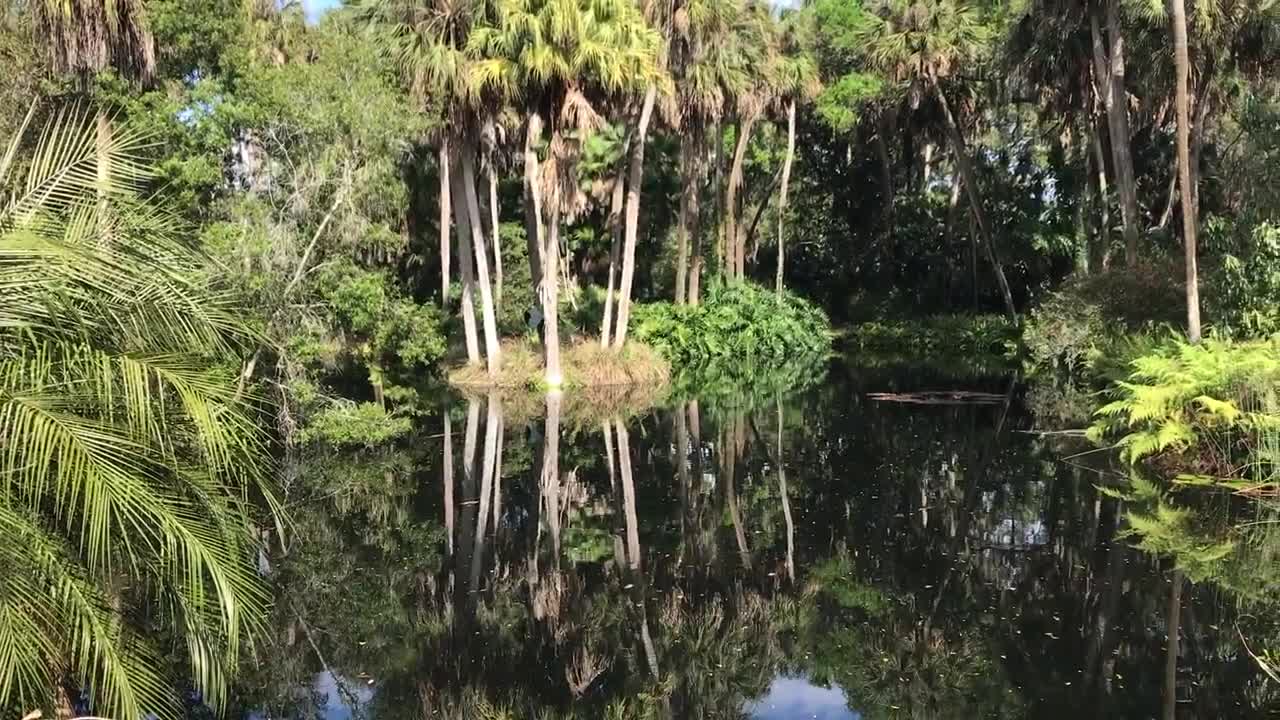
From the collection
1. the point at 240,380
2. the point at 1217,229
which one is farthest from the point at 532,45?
the point at 240,380

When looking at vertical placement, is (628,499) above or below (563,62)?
below

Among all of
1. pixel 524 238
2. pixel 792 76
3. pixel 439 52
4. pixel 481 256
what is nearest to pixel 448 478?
pixel 439 52

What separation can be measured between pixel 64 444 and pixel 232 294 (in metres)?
2.06

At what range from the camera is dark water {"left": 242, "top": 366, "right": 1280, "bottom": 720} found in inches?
274

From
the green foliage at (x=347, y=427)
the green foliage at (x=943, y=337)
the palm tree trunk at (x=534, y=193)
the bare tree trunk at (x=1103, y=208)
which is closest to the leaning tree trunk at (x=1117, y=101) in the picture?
the bare tree trunk at (x=1103, y=208)

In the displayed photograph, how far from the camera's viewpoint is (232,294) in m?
6.43

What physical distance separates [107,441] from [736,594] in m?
5.81

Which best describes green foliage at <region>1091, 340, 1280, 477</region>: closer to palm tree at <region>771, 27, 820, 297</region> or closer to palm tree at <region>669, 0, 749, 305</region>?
palm tree at <region>669, 0, 749, 305</region>

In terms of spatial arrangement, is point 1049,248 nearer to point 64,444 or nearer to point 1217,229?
point 1217,229

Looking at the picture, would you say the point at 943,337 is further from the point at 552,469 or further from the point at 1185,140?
the point at 552,469

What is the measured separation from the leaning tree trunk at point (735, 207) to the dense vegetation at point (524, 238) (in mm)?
320

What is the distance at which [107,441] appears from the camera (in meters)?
4.71

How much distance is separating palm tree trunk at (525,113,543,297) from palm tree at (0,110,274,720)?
57.1 ft

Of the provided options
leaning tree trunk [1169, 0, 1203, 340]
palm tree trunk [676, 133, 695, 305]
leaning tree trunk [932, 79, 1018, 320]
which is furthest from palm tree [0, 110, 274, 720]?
leaning tree trunk [932, 79, 1018, 320]
